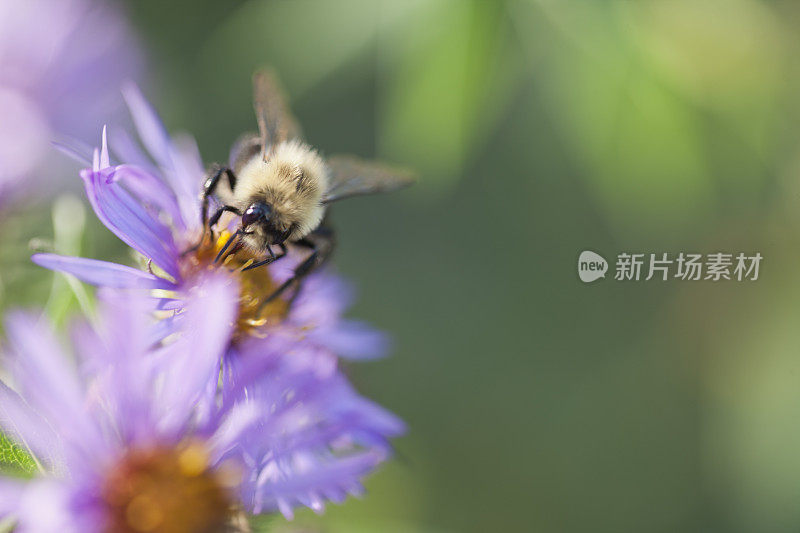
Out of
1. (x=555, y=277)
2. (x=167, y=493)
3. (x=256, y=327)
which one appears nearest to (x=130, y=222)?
(x=256, y=327)

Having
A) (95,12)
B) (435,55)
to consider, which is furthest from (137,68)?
(435,55)

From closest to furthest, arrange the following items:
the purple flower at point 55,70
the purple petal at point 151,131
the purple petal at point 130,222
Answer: the purple petal at point 130,222, the purple petal at point 151,131, the purple flower at point 55,70

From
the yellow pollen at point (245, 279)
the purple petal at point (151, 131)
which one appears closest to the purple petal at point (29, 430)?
the yellow pollen at point (245, 279)

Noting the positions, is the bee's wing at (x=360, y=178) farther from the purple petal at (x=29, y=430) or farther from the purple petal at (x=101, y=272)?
the purple petal at (x=29, y=430)

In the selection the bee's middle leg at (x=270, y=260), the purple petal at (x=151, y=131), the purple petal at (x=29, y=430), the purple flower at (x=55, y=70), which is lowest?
the purple petal at (x=29, y=430)

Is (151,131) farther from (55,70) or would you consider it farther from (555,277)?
(555,277)

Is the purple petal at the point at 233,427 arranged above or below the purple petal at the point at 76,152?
below

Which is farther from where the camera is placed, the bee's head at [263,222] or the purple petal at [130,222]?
the bee's head at [263,222]
